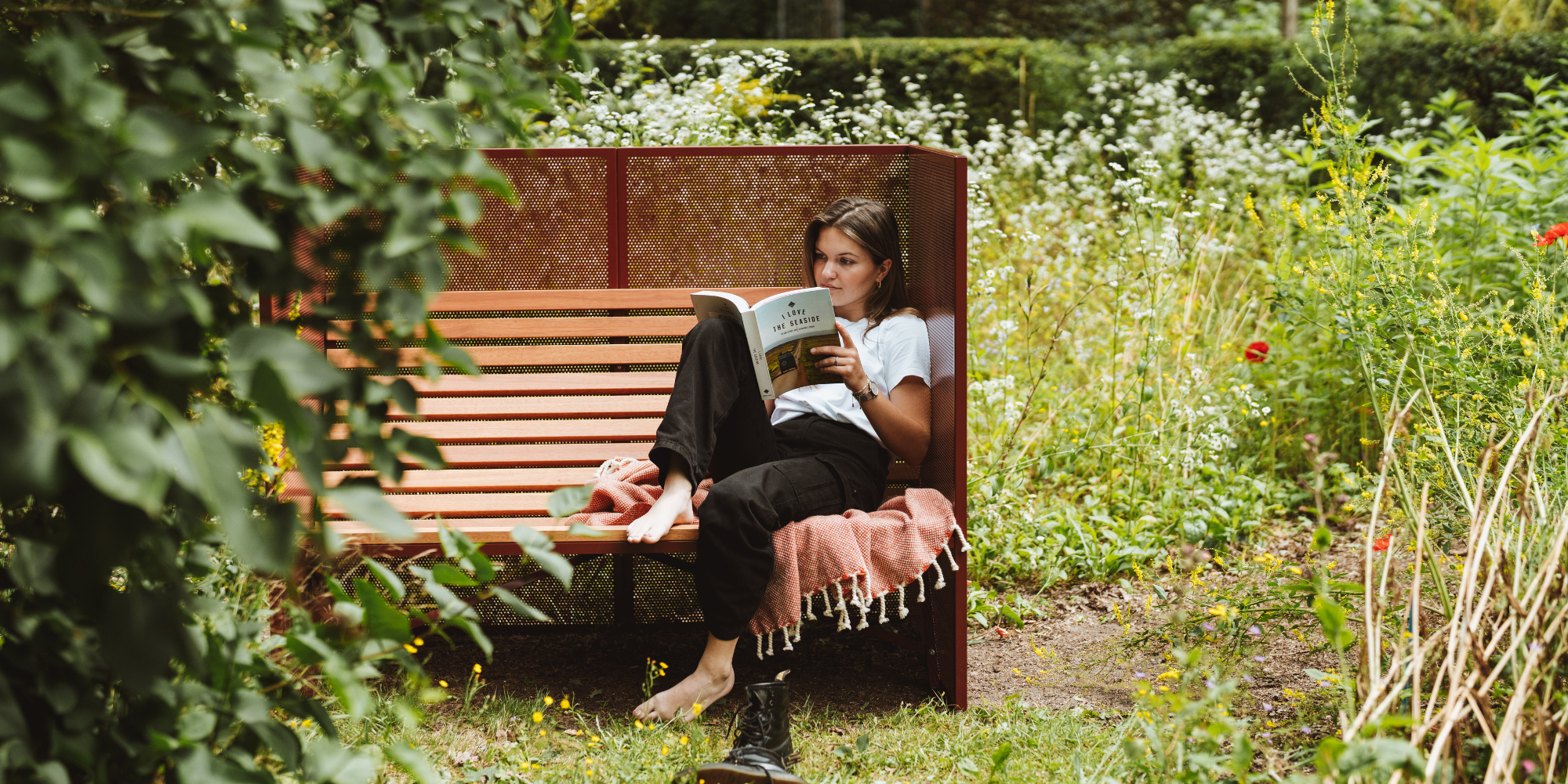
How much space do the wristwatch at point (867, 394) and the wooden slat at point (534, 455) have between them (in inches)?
28.4

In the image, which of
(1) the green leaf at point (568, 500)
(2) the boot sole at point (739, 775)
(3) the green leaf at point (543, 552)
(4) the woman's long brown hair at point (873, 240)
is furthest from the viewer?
(4) the woman's long brown hair at point (873, 240)

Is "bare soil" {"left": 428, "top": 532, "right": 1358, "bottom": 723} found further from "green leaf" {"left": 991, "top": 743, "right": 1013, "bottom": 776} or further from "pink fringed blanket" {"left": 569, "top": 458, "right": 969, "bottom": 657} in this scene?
"green leaf" {"left": 991, "top": 743, "right": 1013, "bottom": 776}

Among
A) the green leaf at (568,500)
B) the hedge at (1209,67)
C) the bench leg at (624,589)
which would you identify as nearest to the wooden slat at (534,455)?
the bench leg at (624,589)

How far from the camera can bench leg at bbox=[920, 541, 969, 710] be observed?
103 inches

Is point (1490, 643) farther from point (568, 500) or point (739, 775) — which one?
point (568, 500)

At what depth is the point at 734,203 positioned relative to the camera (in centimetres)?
345

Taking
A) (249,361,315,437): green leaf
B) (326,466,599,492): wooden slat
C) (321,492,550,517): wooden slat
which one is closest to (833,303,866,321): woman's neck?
(326,466,599,492): wooden slat

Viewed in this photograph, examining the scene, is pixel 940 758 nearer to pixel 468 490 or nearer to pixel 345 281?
pixel 468 490

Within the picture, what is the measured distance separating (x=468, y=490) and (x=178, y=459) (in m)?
2.32

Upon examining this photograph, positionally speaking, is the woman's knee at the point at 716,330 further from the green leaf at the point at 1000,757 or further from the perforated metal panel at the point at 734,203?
the green leaf at the point at 1000,757

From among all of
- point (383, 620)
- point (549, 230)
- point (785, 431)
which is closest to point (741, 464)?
point (785, 431)

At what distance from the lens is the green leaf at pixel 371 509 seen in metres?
0.95

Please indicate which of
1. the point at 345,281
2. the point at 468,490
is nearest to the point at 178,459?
the point at 345,281

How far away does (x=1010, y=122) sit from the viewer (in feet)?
30.4
